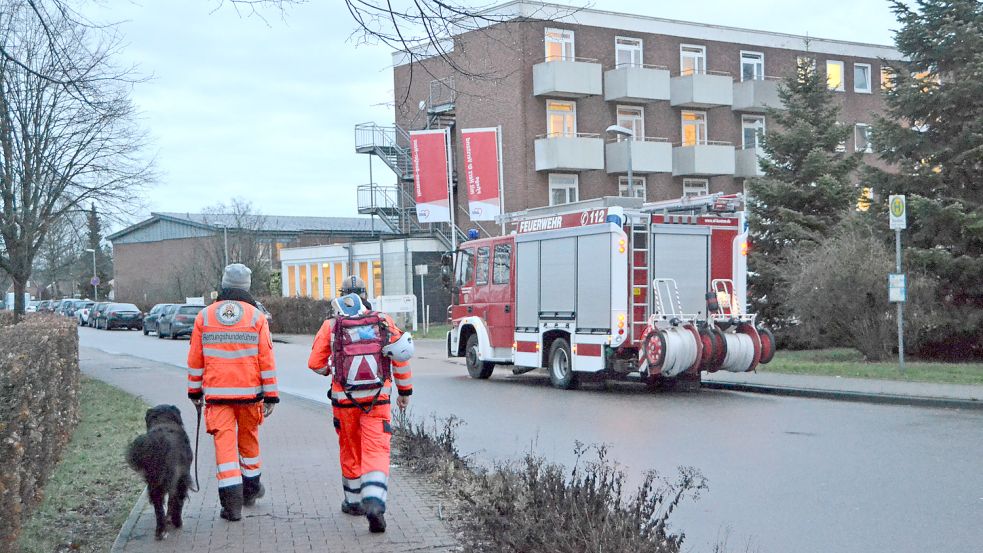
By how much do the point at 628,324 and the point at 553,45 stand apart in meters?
25.0

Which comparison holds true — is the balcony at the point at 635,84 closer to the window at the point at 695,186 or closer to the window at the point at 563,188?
the window at the point at 563,188

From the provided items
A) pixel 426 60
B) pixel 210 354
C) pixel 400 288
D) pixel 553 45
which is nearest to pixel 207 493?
pixel 210 354

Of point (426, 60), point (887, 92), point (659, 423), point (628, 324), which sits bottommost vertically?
point (659, 423)

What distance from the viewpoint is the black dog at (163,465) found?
6797mm

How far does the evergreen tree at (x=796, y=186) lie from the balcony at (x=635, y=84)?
39.2 ft

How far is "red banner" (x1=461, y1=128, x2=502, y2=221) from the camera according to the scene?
34.1m

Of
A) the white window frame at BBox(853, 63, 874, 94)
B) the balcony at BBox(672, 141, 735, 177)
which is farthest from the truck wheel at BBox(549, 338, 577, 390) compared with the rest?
the white window frame at BBox(853, 63, 874, 94)

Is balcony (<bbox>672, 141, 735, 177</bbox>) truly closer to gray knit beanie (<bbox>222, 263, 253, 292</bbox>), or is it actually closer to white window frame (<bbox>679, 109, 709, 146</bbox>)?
white window frame (<bbox>679, 109, 709, 146</bbox>)

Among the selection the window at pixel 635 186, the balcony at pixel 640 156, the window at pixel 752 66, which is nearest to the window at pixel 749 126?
the window at pixel 752 66

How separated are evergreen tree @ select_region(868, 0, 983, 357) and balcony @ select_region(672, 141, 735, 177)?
19118 millimetres

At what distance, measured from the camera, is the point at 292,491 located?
8617mm

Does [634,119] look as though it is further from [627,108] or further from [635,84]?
[635,84]

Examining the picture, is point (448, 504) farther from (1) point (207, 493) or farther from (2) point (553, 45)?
(2) point (553, 45)

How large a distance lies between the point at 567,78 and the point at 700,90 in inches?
246
